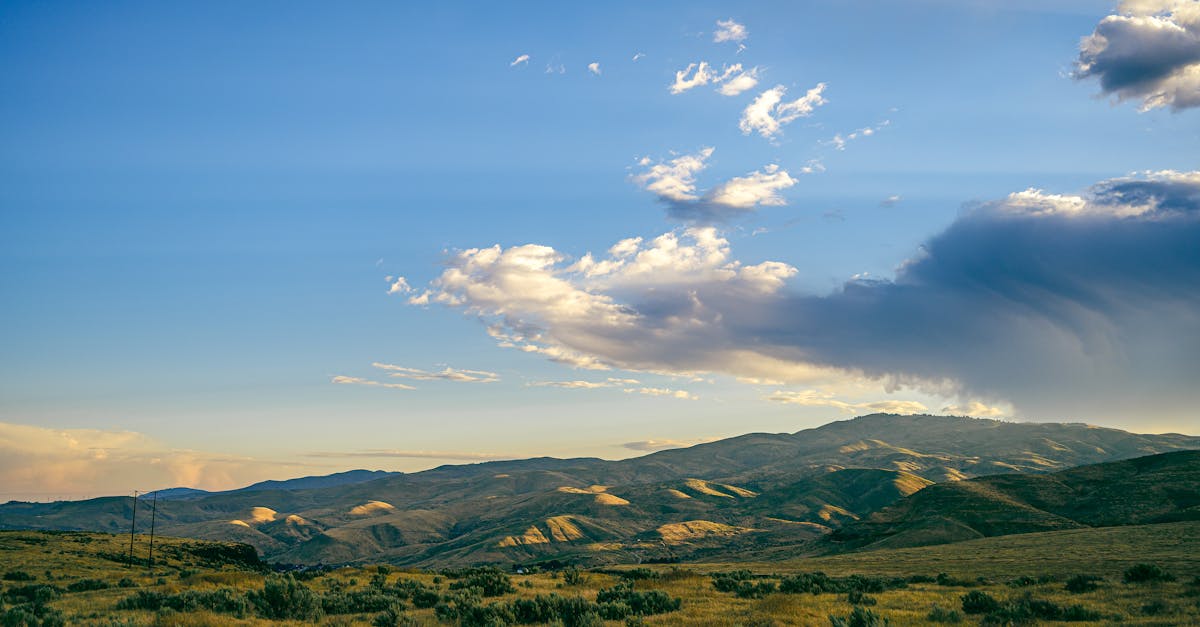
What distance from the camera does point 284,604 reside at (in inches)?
825

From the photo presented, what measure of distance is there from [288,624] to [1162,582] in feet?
111

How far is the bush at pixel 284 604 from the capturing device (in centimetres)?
2020

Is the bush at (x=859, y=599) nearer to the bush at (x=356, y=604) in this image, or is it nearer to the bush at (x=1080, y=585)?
the bush at (x=1080, y=585)

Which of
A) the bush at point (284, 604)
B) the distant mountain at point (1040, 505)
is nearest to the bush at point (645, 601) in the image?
the bush at point (284, 604)

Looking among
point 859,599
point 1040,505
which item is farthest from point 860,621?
point 1040,505

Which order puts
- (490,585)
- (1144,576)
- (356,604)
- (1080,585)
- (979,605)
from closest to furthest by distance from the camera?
(979,605), (356,604), (1080,585), (490,585), (1144,576)

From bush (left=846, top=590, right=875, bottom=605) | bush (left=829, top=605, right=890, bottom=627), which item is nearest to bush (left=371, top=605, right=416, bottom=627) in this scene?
bush (left=829, top=605, right=890, bottom=627)

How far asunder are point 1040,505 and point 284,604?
179043 millimetres

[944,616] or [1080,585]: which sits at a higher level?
[944,616]

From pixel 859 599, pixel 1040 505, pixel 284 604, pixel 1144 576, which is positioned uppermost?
pixel 284 604

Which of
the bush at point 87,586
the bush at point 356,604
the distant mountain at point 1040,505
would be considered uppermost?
the bush at point 356,604

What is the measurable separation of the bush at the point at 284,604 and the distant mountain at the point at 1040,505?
5073 inches

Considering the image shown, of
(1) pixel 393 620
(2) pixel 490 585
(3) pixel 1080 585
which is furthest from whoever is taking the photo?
(2) pixel 490 585

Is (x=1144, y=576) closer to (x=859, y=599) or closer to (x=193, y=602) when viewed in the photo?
(x=859, y=599)
